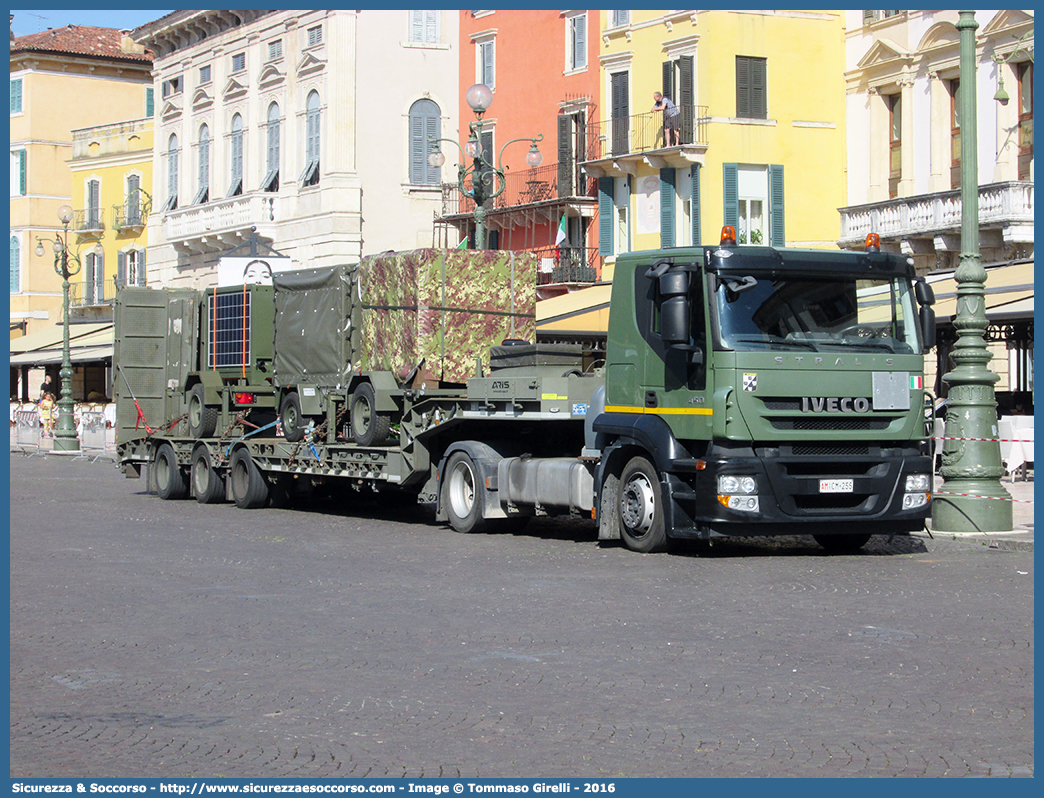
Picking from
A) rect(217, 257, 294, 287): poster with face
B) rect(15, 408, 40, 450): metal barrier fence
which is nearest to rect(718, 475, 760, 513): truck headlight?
rect(217, 257, 294, 287): poster with face

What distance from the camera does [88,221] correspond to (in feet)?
227

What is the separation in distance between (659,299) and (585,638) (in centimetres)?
603

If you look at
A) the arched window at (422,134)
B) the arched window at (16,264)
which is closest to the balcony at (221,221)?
the arched window at (422,134)

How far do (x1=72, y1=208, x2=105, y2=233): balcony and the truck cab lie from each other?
55.9 m

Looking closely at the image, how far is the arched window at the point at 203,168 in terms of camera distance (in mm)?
57625

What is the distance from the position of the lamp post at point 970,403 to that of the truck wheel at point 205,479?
11398 millimetres

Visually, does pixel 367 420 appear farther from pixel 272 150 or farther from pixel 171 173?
pixel 171 173

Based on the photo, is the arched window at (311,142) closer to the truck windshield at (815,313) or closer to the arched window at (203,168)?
the arched window at (203,168)

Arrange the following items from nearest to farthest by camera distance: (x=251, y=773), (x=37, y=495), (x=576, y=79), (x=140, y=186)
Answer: (x=251, y=773) < (x=37, y=495) < (x=576, y=79) < (x=140, y=186)

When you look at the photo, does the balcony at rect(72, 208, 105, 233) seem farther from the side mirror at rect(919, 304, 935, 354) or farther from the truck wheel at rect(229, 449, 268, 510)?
the side mirror at rect(919, 304, 935, 354)

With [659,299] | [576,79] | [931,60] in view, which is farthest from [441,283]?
[576,79]

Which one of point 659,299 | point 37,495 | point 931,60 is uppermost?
point 931,60

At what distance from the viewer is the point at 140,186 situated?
67125mm

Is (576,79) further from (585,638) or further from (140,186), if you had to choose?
(585,638)
